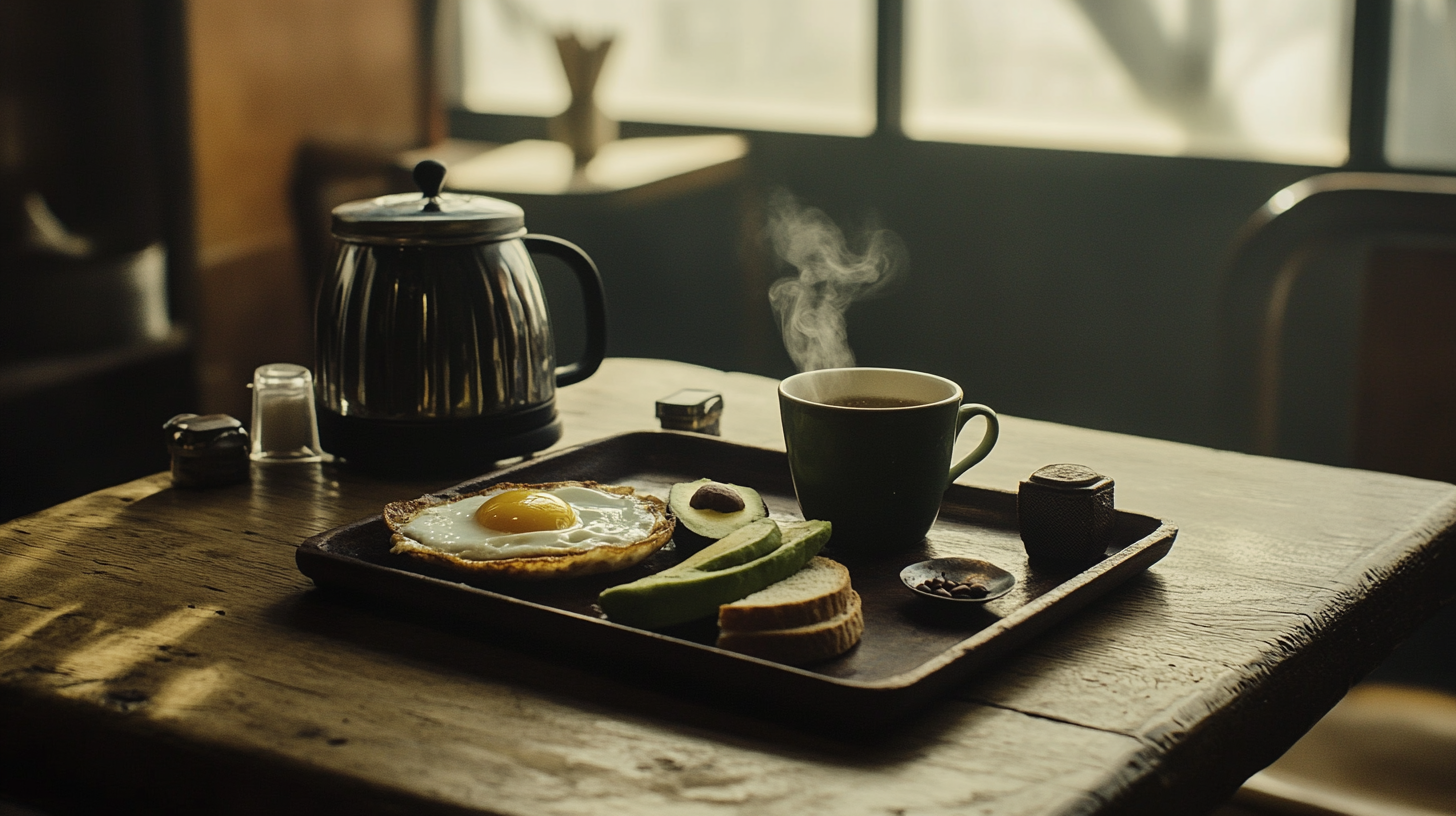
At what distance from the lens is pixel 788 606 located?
84cm

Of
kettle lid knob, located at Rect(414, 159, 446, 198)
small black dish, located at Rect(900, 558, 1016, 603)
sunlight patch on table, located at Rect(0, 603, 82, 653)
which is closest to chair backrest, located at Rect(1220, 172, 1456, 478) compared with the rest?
small black dish, located at Rect(900, 558, 1016, 603)

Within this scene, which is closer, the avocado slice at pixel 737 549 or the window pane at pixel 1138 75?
the avocado slice at pixel 737 549

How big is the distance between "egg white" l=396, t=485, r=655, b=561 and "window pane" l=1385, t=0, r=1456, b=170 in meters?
2.50

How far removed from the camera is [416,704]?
811mm

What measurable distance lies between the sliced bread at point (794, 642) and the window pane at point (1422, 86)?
2591 mm

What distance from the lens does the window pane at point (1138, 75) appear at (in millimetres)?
3068

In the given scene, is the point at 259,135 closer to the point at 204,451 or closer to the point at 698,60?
the point at 698,60

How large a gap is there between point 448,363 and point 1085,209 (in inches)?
97.0

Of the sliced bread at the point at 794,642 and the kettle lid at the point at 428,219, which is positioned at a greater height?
the kettle lid at the point at 428,219

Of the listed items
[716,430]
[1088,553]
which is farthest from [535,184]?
[1088,553]

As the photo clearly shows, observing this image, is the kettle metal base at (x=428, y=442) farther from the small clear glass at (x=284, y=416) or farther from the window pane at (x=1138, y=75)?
the window pane at (x=1138, y=75)

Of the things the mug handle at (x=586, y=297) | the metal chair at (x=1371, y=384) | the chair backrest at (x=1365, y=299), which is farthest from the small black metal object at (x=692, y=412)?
the chair backrest at (x=1365, y=299)

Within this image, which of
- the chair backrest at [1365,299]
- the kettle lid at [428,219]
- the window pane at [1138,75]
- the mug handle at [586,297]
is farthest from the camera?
the window pane at [1138,75]

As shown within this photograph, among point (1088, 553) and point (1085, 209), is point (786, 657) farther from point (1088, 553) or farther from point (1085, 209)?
point (1085, 209)
